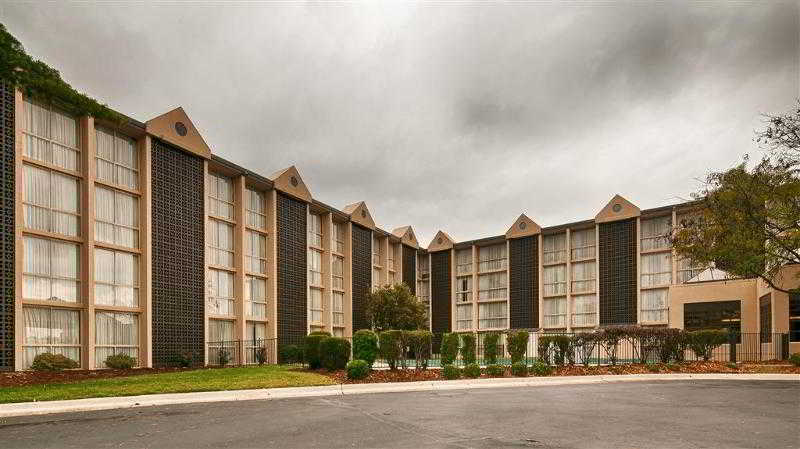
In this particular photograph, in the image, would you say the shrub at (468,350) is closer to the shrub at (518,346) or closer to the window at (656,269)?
the shrub at (518,346)

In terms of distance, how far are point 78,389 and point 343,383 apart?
7.96 m

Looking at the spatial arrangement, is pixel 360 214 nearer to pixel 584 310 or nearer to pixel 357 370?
pixel 584 310

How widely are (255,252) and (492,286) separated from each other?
28.1 meters

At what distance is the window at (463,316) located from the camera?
6008cm

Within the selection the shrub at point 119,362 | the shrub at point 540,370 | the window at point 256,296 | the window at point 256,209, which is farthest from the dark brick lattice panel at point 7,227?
the shrub at point 540,370

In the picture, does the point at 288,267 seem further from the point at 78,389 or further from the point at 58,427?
the point at 58,427

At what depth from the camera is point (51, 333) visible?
24.4 m

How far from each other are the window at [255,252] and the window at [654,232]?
31730mm

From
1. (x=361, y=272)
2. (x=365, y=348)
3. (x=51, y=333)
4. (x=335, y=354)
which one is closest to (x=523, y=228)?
(x=361, y=272)

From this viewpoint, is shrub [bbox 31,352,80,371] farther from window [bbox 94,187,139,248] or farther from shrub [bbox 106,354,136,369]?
window [bbox 94,187,139,248]

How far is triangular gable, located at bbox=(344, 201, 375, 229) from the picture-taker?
166 ft

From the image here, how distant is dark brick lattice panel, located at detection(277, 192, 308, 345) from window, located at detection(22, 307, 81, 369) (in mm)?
15686

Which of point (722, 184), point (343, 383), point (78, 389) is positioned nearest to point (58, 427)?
point (78, 389)

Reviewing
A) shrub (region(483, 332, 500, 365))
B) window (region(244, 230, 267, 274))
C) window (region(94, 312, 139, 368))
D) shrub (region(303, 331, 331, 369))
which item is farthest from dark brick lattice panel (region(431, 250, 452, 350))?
shrub (region(303, 331, 331, 369))
